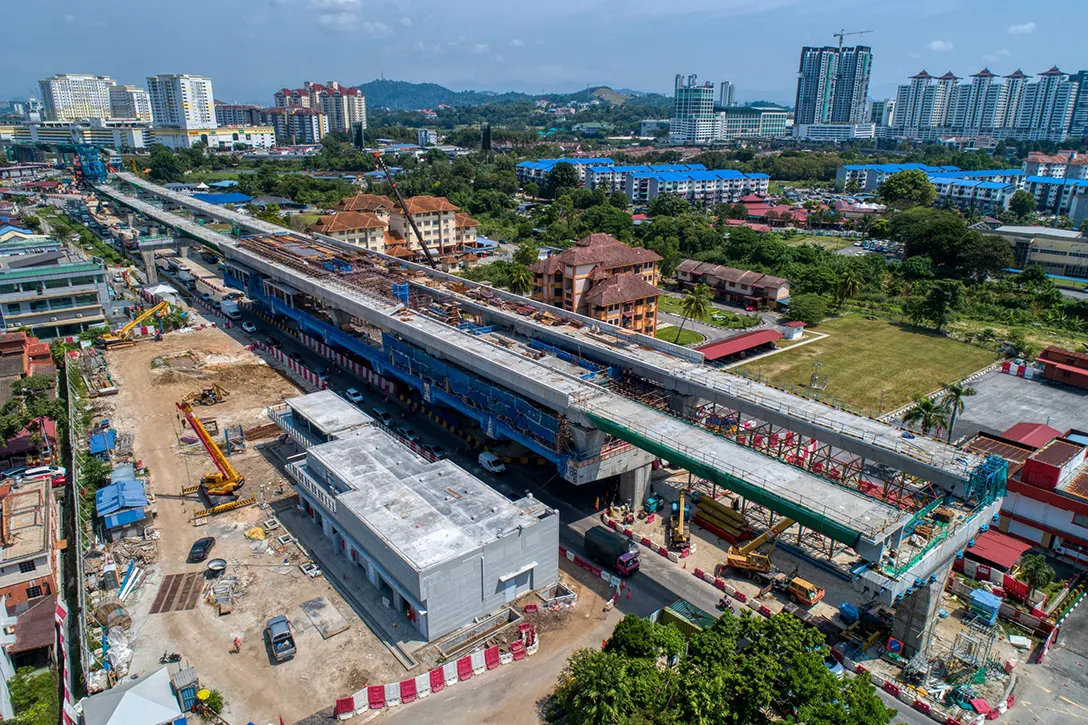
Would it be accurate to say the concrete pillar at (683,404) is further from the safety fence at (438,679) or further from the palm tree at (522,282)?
the palm tree at (522,282)

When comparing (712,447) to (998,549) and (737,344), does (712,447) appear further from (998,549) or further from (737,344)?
(737,344)

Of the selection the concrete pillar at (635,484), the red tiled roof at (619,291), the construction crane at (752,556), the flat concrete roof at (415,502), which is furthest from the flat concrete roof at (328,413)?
the red tiled roof at (619,291)

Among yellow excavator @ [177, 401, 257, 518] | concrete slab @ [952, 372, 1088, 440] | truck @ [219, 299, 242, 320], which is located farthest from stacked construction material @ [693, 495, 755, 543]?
truck @ [219, 299, 242, 320]

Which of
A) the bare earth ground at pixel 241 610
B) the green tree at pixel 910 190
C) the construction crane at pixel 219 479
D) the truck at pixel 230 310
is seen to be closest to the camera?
the bare earth ground at pixel 241 610

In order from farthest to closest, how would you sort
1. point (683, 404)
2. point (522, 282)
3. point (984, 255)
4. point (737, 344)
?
point (984, 255) → point (522, 282) → point (737, 344) → point (683, 404)

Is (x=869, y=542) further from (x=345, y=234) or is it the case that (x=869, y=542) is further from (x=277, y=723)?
(x=345, y=234)

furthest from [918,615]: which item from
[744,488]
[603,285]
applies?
[603,285]
